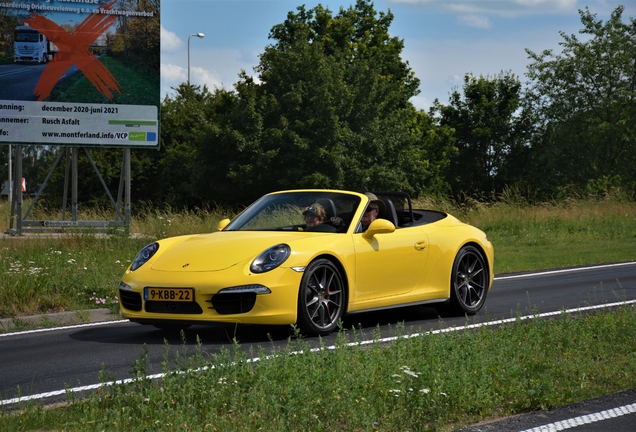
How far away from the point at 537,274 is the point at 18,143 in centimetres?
1187

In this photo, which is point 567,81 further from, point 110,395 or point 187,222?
point 110,395

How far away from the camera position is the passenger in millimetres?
9807

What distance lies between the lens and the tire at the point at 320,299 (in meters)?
8.61

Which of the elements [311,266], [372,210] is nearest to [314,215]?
[372,210]

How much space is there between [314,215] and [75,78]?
13.7 m

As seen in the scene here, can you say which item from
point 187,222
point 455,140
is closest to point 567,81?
point 455,140

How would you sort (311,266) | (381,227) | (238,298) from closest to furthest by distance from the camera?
1. (238,298)
2. (311,266)
3. (381,227)

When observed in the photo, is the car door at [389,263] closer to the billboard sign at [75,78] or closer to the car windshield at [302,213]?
the car windshield at [302,213]

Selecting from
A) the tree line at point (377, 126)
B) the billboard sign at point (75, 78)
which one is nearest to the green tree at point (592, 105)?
the tree line at point (377, 126)

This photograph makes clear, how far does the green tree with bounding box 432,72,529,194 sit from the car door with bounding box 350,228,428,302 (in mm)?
54702

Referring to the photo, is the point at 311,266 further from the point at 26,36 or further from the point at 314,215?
the point at 26,36

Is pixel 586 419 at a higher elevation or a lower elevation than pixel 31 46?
lower

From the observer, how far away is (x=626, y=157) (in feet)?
172

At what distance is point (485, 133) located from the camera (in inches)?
2520
